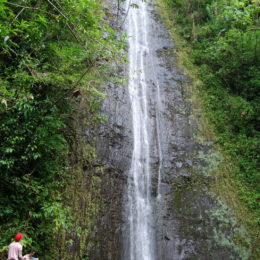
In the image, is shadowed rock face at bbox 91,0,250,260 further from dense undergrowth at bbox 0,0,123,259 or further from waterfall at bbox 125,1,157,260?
dense undergrowth at bbox 0,0,123,259

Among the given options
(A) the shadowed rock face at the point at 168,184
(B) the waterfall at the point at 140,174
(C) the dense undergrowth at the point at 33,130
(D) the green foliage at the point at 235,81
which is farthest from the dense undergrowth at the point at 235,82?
(C) the dense undergrowth at the point at 33,130

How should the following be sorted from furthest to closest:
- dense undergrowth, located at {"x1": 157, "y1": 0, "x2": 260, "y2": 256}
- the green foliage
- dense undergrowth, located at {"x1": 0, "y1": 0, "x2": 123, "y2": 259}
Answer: the green foliage
dense undergrowth, located at {"x1": 157, "y1": 0, "x2": 260, "y2": 256}
dense undergrowth, located at {"x1": 0, "y1": 0, "x2": 123, "y2": 259}

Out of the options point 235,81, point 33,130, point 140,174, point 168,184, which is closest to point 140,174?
point 140,174

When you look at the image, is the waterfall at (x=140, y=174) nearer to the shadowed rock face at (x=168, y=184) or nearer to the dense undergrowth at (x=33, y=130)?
the shadowed rock face at (x=168, y=184)

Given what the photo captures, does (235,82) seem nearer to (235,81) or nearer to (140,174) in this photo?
(235,81)

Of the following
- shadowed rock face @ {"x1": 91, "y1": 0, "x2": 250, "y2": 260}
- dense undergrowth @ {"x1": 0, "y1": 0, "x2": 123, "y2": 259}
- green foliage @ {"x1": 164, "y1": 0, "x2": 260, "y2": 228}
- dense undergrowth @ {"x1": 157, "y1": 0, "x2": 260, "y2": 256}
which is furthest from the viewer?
green foliage @ {"x1": 164, "y1": 0, "x2": 260, "y2": 228}

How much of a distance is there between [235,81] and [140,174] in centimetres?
636

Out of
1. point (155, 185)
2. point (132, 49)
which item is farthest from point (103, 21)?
point (155, 185)

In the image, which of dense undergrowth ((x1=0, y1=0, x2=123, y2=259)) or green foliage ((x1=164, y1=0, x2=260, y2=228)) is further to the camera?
green foliage ((x1=164, y1=0, x2=260, y2=228))

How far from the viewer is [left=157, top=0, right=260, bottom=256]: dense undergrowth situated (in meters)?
9.48

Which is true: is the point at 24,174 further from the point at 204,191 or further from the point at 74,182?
the point at 204,191

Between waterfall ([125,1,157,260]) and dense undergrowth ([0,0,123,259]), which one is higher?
dense undergrowth ([0,0,123,259])

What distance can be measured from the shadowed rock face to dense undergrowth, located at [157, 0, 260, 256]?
3.00 feet

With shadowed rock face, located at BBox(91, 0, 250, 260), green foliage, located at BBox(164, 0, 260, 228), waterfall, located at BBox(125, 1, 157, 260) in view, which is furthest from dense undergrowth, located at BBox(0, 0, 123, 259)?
green foliage, located at BBox(164, 0, 260, 228)
